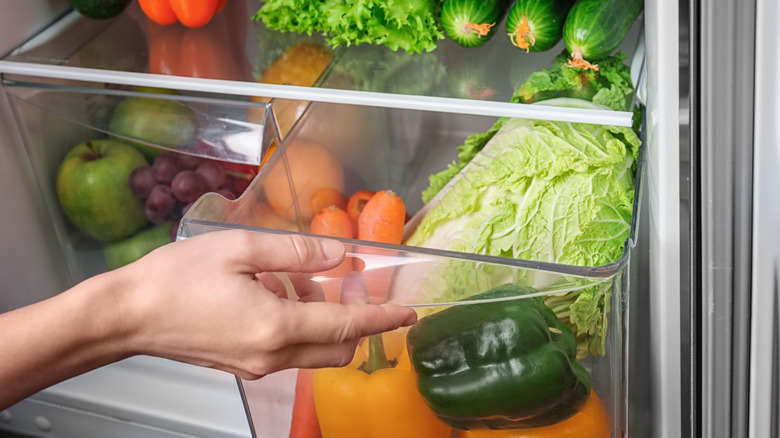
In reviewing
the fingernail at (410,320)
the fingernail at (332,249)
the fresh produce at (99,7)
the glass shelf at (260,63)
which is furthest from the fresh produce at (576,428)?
the fresh produce at (99,7)

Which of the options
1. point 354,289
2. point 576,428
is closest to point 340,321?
point 354,289

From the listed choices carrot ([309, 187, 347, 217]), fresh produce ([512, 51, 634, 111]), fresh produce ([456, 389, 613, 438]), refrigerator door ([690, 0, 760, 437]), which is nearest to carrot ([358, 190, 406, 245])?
carrot ([309, 187, 347, 217])

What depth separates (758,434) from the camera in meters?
0.60

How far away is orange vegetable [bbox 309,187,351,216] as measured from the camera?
1168 mm

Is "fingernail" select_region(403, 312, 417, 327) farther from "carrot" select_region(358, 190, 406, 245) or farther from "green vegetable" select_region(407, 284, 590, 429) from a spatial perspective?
"carrot" select_region(358, 190, 406, 245)

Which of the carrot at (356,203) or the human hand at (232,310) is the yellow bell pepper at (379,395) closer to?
the human hand at (232,310)

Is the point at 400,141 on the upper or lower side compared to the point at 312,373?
upper

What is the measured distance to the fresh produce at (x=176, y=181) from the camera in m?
1.24

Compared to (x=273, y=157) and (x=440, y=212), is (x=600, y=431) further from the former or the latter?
(x=273, y=157)

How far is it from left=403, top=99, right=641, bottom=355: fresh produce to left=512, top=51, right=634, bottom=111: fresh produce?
3cm

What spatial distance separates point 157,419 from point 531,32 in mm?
915

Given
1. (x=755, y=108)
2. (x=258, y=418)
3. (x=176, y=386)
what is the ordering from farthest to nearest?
(x=176, y=386) < (x=258, y=418) < (x=755, y=108)

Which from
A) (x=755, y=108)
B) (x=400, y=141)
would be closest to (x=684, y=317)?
(x=755, y=108)

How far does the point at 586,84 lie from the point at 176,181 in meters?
0.70
